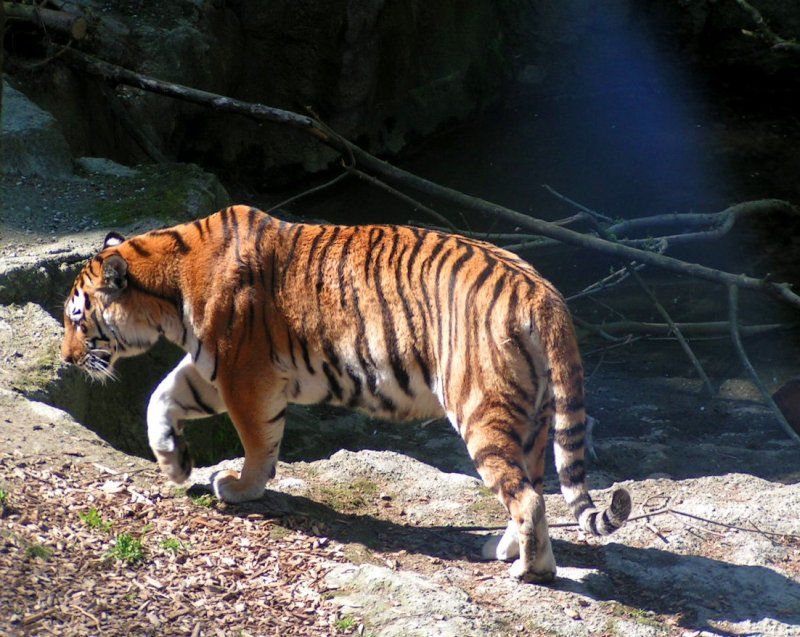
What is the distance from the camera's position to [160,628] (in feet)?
12.8

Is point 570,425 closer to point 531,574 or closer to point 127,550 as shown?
point 531,574

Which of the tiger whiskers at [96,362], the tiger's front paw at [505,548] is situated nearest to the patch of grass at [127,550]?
the tiger whiskers at [96,362]

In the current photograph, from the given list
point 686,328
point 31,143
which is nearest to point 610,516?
point 686,328

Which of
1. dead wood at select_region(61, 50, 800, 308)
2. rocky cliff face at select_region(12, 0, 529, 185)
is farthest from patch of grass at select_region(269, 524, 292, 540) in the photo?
rocky cliff face at select_region(12, 0, 529, 185)

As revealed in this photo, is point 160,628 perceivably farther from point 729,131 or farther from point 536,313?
point 729,131

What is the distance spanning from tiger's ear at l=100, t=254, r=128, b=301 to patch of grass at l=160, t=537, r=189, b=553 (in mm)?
1292

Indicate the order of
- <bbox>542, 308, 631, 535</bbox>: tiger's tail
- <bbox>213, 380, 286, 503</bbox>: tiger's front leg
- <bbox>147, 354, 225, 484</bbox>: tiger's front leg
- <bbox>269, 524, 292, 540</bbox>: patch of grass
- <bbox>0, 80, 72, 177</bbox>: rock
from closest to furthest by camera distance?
<bbox>542, 308, 631, 535</bbox>: tiger's tail
<bbox>269, 524, 292, 540</bbox>: patch of grass
<bbox>213, 380, 286, 503</bbox>: tiger's front leg
<bbox>147, 354, 225, 484</bbox>: tiger's front leg
<bbox>0, 80, 72, 177</bbox>: rock

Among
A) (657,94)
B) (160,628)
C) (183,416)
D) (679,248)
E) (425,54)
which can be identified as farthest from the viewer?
(657,94)

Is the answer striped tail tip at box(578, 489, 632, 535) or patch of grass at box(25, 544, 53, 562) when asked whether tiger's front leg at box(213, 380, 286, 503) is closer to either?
patch of grass at box(25, 544, 53, 562)

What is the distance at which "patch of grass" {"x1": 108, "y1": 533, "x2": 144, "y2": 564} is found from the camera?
4.29 meters

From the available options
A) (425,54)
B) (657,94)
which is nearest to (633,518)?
(425,54)

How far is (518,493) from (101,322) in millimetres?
2288

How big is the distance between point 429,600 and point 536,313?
124cm

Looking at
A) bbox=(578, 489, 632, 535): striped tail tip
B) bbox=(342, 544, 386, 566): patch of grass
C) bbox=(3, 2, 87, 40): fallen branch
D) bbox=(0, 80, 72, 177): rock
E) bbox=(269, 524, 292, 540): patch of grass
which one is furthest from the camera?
bbox=(3, 2, 87, 40): fallen branch
